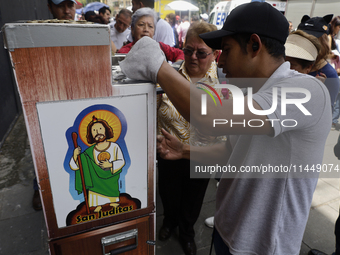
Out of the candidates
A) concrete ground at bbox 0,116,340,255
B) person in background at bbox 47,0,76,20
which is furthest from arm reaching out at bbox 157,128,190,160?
person in background at bbox 47,0,76,20

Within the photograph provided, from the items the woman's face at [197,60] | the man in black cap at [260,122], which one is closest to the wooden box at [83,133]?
the man in black cap at [260,122]

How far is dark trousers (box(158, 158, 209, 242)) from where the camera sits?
1963mm

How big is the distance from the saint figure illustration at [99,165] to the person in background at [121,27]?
3321 millimetres

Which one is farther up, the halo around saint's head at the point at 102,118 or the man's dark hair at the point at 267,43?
the man's dark hair at the point at 267,43

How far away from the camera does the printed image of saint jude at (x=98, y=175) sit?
97 centimetres

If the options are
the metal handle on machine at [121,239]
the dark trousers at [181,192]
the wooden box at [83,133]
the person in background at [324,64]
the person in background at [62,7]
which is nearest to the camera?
the wooden box at [83,133]

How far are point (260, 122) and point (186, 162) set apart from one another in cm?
114

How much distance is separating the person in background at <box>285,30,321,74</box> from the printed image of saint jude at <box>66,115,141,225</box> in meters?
1.54

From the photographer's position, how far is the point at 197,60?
1.79 metres

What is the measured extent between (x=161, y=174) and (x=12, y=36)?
153 centimetres

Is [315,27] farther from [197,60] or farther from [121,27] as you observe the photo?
[121,27]

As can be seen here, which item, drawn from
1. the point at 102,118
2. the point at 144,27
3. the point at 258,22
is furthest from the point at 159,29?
the point at 102,118

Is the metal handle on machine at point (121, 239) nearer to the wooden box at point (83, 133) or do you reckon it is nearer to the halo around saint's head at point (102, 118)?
the wooden box at point (83, 133)

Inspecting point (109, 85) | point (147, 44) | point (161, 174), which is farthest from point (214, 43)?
point (161, 174)
